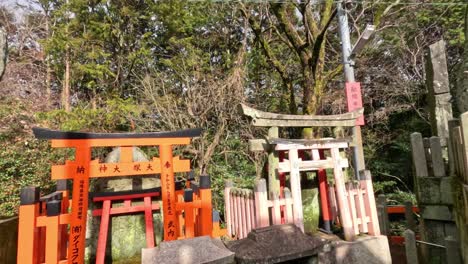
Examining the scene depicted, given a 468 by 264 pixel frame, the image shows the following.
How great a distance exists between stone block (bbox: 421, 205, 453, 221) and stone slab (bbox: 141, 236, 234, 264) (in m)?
3.19

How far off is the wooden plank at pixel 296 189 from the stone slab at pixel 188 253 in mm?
1914

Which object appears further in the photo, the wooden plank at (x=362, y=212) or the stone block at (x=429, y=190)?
the wooden plank at (x=362, y=212)

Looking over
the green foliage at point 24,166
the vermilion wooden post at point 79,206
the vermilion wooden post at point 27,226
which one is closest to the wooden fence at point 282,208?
the vermilion wooden post at point 79,206

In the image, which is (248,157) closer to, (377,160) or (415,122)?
(377,160)

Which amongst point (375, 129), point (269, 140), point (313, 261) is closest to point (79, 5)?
point (269, 140)

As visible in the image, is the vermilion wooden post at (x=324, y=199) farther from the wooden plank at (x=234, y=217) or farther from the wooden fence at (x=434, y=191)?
the wooden plank at (x=234, y=217)

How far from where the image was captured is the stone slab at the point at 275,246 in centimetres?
218

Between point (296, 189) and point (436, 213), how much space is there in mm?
1906

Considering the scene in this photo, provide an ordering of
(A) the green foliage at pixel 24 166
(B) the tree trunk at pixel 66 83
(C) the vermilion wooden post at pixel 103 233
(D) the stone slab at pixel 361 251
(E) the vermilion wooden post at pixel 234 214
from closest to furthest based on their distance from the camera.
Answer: (C) the vermilion wooden post at pixel 103 233
(D) the stone slab at pixel 361 251
(E) the vermilion wooden post at pixel 234 214
(A) the green foliage at pixel 24 166
(B) the tree trunk at pixel 66 83

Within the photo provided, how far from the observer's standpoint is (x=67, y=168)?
288cm

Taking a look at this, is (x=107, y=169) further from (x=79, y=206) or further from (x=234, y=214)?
(x=234, y=214)

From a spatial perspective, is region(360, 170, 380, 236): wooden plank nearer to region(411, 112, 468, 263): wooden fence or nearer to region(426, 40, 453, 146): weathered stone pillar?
region(411, 112, 468, 263): wooden fence

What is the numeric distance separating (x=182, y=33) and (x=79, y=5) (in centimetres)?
371

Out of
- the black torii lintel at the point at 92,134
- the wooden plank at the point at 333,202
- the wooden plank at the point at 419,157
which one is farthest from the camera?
the wooden plank at the point at 333,202
